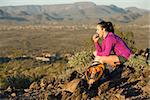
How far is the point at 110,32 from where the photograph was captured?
8305 mm

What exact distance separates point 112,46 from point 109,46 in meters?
0.13

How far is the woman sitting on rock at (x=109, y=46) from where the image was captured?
26.7 feet

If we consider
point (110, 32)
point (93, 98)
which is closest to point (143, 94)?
point (93, 98)

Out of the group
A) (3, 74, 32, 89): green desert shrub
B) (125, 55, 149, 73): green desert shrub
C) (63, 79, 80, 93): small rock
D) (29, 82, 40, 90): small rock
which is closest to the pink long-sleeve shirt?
(125, 55, 149, 73): green desert shrub

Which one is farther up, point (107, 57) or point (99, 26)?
point (99, 26)

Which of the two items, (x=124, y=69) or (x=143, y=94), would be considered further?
(x=124, y=69)

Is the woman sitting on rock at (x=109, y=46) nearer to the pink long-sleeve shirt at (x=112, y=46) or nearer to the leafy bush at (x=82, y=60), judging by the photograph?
the pink long-sleeve shirt at (x=112, y=46)

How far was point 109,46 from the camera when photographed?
8.12 m

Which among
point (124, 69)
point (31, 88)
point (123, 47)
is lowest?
point (31, 88)

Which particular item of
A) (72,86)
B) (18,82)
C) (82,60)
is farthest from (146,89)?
(18,82)

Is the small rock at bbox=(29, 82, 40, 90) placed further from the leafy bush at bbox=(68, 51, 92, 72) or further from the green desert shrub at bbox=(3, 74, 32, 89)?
the leafy bush at bbox=(68, 51, 92, 72)

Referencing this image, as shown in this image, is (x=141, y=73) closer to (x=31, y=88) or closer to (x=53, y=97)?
(x=53, y=97)

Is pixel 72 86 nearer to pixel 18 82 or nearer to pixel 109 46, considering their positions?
pixel 109 46

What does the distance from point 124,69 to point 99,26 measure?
1.23 m
